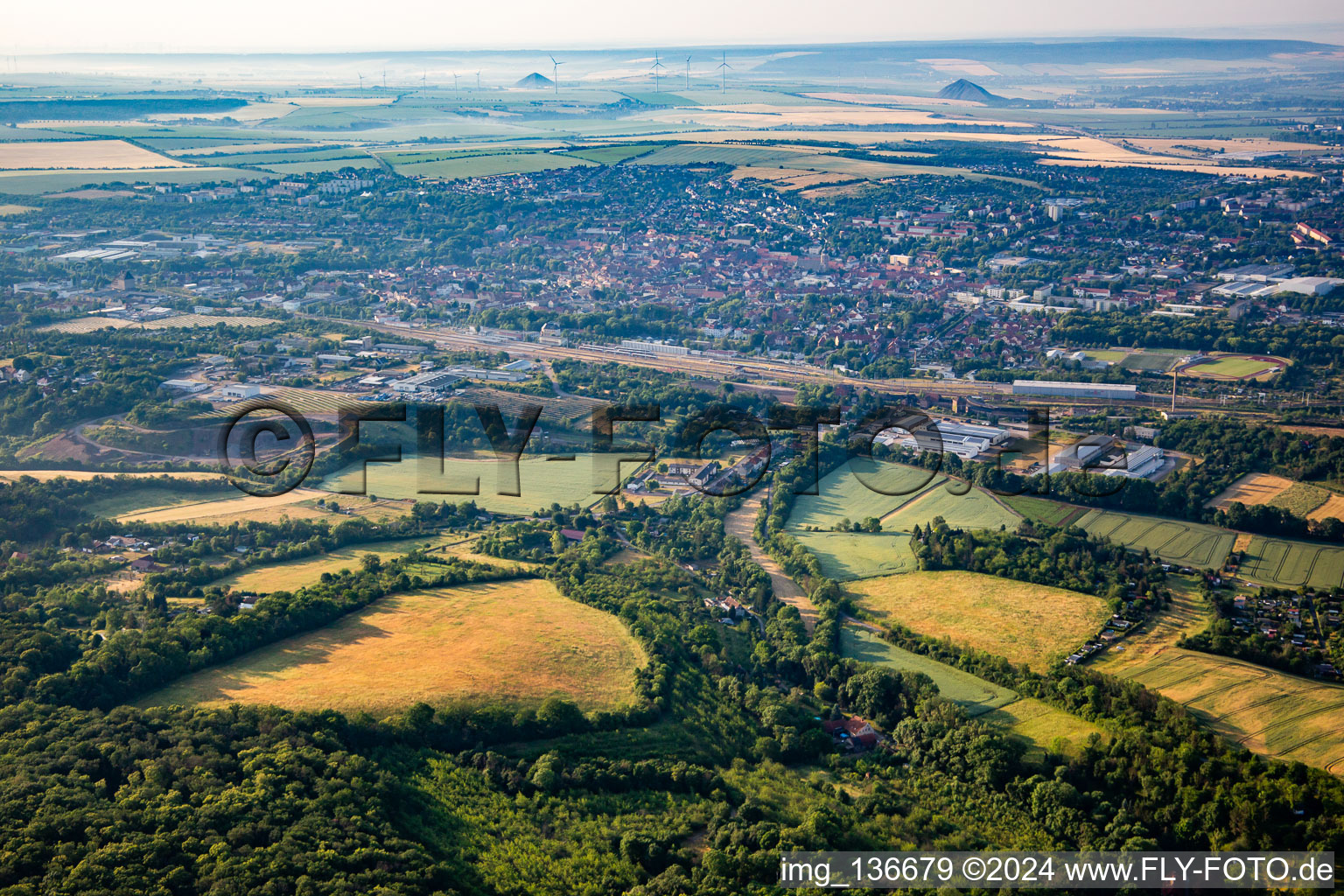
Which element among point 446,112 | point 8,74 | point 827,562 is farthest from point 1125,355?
point 8,74

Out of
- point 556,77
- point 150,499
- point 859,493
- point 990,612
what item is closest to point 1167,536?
point 990,612

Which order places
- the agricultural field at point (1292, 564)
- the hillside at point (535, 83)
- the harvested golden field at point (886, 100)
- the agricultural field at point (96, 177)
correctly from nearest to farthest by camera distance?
the agricultural field at point (1292, 564) < the agricultural field at point (96, 177) < the harvested golden field at point (886, 100) < the hillside at point (535, 83)

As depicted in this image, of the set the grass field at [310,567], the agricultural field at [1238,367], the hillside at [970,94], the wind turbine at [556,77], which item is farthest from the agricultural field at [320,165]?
the hillside at [970,94]

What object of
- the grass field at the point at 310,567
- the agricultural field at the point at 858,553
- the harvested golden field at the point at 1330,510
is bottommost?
the grass field at the point at 310,567

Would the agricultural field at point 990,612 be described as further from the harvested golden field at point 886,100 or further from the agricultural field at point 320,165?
the harvested golden field at point 886,100

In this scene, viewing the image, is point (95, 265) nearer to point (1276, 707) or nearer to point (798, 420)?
point (798, 420)

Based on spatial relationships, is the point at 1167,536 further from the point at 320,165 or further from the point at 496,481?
the point at 320,165
